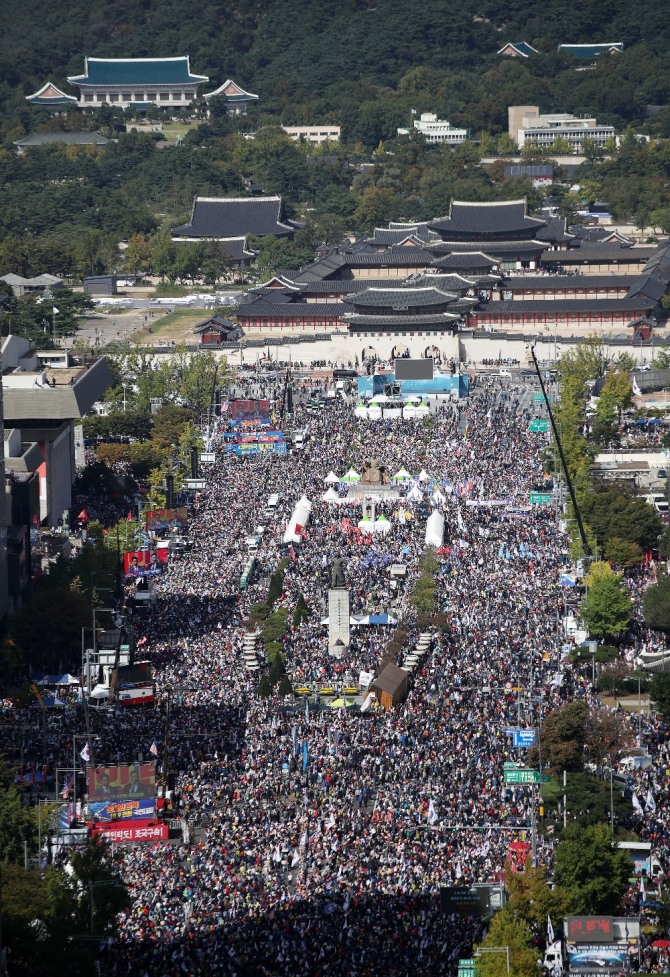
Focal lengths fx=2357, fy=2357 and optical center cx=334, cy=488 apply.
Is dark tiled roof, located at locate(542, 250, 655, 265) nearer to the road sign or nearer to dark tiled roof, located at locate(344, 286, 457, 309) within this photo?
dark tiled roof, located at locate(344, 286, 457, 309)

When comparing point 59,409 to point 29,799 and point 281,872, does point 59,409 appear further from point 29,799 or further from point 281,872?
point 281,872

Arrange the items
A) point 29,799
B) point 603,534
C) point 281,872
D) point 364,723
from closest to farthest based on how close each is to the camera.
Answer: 1. point 281,872
2. point 29,799
3. point 364,723
4. point 603,534

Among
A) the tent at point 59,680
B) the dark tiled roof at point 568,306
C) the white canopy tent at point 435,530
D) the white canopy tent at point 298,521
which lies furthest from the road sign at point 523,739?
the dark tiled roof at point 568,306

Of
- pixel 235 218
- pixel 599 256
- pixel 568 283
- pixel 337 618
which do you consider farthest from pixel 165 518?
pixel 235 218

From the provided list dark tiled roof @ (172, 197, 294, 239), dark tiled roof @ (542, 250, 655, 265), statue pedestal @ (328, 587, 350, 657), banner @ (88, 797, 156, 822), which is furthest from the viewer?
dark tiled roof @ (172, 197, 294, 239)

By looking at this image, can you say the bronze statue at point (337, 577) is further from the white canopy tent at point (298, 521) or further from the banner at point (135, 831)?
the banner at point (135, 831)

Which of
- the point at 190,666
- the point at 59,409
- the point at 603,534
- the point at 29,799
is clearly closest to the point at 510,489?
the point at 603,534

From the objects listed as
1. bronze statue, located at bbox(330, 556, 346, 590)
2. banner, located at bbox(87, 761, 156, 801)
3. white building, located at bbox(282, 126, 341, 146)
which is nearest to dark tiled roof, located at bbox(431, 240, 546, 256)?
white building, located at bbox(282, 126, 341, 146)
